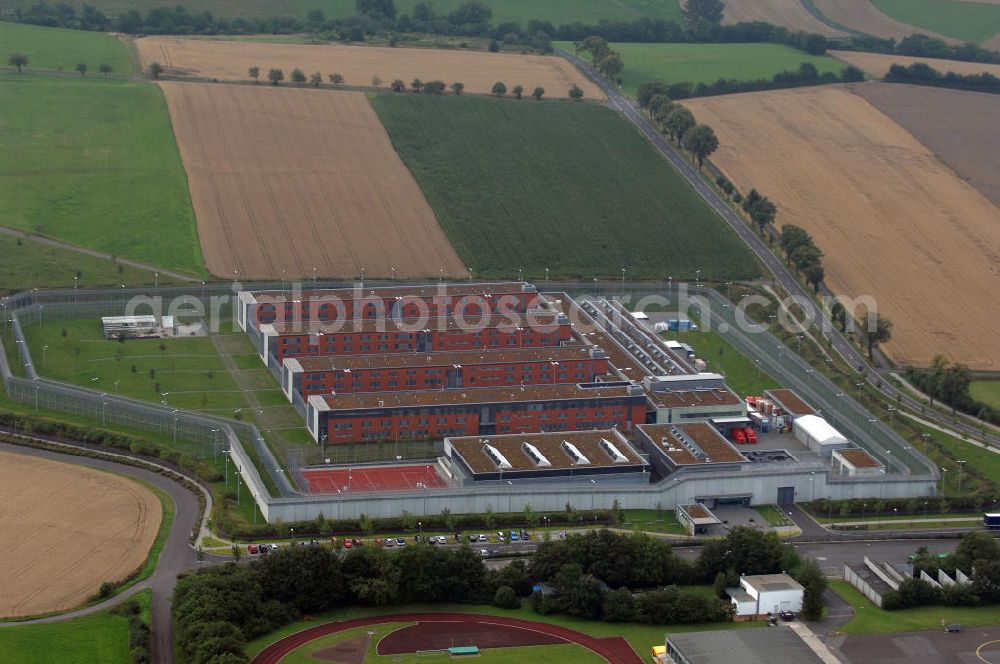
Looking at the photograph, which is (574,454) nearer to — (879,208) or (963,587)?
(963,587)

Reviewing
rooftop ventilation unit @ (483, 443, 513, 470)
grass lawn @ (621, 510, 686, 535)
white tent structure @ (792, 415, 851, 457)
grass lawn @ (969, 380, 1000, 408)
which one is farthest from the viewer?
grass lawn @ (969, 380, 1000, 408)

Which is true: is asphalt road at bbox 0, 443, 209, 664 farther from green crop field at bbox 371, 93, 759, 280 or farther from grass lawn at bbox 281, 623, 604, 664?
green crop field at bbox 371, 93, 759, 280

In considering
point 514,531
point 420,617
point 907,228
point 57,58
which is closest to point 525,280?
point 907,228

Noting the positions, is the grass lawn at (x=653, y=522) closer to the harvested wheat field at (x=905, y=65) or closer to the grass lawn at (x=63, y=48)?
the grass lawn at (x=63, y=48)

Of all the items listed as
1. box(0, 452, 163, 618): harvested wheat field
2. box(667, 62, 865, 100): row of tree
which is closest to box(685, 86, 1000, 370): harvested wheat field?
box(667, 62, 865, 100): row of tree

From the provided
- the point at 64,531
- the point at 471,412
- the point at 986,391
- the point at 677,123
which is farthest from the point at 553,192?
the point at 64,531
